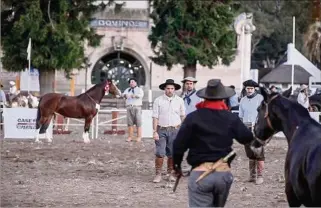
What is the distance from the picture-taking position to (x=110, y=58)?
55094 millimetres

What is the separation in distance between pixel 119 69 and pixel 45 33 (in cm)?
2005

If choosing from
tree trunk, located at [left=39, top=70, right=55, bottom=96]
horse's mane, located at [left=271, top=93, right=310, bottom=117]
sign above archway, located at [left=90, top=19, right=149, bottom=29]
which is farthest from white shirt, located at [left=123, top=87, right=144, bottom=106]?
sign above archway, located at [left=90, top=19, right=149, bottom=29]

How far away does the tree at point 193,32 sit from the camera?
38344 mm

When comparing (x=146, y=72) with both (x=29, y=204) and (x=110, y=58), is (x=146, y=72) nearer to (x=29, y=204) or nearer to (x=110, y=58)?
(x=110, y=58)

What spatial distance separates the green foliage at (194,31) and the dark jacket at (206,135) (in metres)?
29.7

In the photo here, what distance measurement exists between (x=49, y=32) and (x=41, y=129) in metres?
10.6

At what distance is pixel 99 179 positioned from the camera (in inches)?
622

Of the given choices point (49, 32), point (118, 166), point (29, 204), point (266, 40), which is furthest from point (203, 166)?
point (266, 40)

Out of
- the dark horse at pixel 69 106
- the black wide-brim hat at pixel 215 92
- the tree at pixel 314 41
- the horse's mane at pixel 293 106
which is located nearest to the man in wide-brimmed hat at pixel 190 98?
the horse's mane at pixel 293 106

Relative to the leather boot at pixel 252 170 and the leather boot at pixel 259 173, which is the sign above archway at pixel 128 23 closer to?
the leather boot at pixel 252 170

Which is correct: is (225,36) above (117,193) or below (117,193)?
above

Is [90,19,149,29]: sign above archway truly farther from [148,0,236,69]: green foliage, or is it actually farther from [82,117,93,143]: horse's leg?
[82,117,93,143]: horse's leg

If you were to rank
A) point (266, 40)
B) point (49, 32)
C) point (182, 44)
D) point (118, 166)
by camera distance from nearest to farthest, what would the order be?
point (118, 166), point (49, 32), point (182, 44), point (266, 40)

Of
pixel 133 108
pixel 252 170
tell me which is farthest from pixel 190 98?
pixel 133 108
